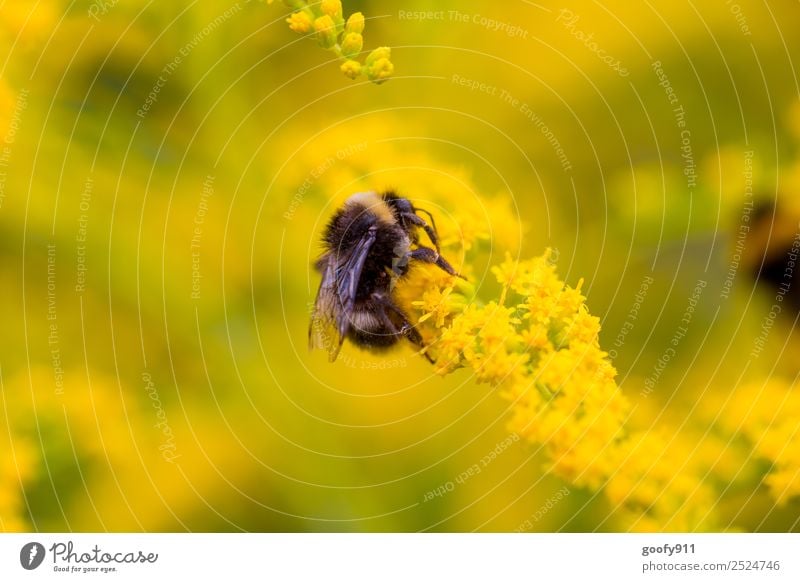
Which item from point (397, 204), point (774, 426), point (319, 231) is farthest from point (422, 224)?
point (774, 426)

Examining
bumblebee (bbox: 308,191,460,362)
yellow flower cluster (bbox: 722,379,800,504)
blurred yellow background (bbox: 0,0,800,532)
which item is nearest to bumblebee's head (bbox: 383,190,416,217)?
bumblebee (bbox: 308,191,460,362)

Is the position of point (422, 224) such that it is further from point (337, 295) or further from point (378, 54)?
point (378, 54)

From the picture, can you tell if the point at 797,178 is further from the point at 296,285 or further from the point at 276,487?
the point at 276,487

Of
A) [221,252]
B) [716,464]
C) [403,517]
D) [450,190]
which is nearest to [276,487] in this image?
[403,517]

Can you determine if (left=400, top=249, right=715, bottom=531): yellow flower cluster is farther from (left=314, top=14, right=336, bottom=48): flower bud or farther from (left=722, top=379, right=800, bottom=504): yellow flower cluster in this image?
(left=314, top=14, right=336, bottom=48): flower bud

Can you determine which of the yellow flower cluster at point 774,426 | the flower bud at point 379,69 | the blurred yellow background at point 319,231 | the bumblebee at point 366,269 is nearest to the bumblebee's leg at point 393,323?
the bumblebee at point 366,269

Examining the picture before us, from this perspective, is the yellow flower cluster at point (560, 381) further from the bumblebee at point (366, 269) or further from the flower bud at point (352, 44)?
the flower bud at point (352, 44)
